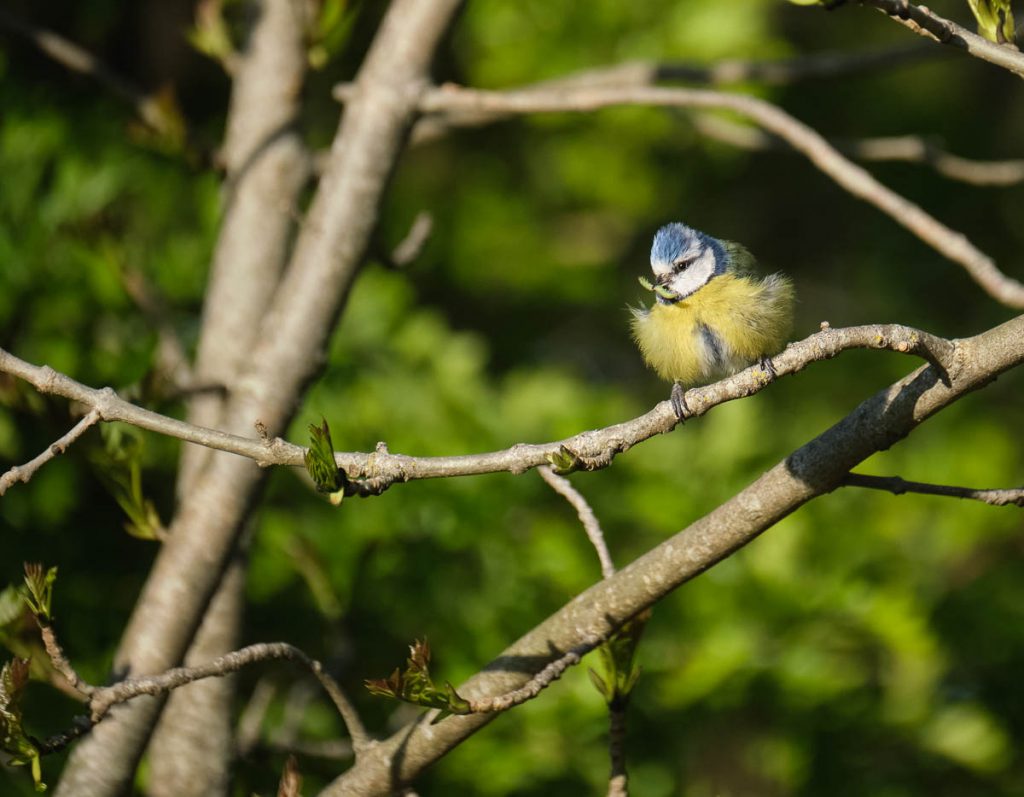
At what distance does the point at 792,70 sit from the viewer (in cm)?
263

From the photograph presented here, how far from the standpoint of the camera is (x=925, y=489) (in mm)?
1460

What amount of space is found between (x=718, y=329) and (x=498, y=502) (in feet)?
2.67

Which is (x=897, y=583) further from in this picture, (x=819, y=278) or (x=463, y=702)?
(x=819, y=278)

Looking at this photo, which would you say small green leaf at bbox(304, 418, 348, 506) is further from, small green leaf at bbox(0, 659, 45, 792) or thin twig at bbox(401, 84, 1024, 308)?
thin twig at bbox(401, 84, 1024, 308)

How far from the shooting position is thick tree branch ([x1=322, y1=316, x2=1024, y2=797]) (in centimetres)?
140

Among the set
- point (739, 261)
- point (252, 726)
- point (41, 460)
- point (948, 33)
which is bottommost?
point (41, 460)

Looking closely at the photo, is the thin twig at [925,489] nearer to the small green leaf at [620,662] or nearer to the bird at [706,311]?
the small green leaf at [620,662]

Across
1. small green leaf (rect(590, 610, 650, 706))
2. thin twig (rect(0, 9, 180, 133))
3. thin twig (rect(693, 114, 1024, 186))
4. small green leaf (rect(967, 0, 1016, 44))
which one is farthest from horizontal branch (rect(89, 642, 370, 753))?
thin twig (rect(693, 114, 1024, 186))

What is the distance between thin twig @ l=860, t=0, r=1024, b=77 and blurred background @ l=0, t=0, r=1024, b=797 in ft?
4.24

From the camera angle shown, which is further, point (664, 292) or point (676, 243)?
point (676, 243)

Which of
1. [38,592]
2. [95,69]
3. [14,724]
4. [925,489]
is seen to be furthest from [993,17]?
[95,69]

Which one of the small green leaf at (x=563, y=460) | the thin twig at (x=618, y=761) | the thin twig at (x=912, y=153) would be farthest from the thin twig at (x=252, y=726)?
the thin twig at (x=912, y=153)

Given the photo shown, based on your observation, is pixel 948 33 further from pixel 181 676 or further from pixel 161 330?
pixel 161 330

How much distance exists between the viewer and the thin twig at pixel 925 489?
4.78 ft
